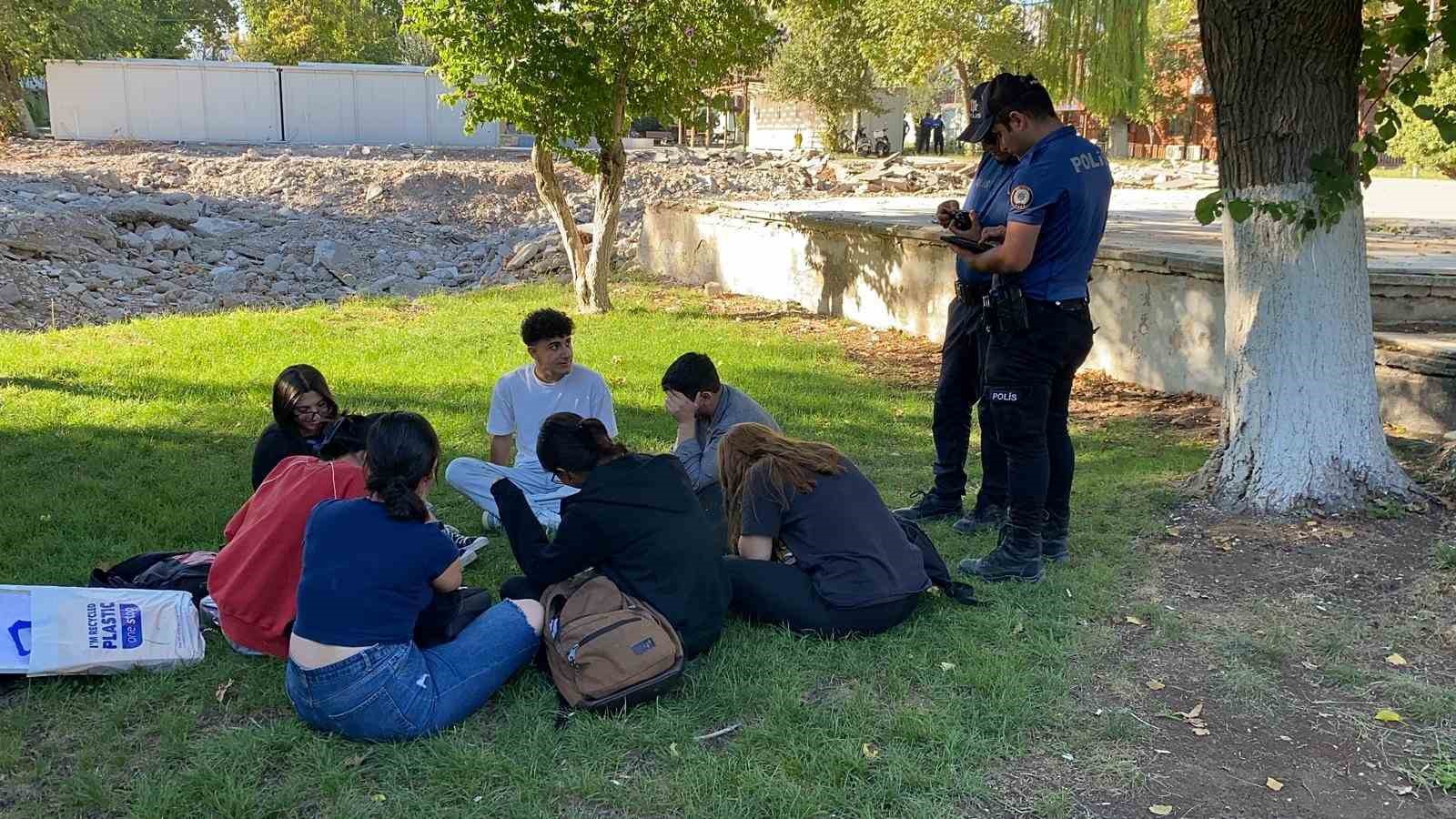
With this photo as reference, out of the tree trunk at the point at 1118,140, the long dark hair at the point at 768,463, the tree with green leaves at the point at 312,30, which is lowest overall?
the long dark hair at the point at 768,463

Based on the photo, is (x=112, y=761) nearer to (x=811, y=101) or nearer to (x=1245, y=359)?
(x=1245, y=359)

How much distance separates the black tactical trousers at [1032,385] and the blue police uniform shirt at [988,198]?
34cm

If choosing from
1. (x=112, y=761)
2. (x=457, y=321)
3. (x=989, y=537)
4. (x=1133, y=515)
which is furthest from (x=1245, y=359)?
(x=457, y=321)

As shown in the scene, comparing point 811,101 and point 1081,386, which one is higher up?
point 811,101

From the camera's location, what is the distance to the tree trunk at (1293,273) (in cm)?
502

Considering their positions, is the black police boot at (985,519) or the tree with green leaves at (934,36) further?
the tree with green leaves at (934,36)

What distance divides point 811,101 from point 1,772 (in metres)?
36.1

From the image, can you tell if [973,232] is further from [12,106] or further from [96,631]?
[12,106]

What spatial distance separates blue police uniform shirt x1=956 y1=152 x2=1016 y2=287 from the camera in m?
4.71

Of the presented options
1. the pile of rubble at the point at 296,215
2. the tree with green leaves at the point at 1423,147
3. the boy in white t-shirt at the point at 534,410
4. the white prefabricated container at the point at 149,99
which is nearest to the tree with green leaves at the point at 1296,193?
the boy in white t-shirt at the point at 534,410

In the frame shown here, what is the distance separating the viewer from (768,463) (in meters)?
3.98

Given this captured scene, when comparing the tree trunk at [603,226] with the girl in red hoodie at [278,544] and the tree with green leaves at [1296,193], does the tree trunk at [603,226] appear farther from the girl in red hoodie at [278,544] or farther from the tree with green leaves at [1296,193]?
the girl in red hoodie at [278,544]

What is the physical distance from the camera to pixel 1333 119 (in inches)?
199

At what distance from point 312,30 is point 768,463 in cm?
3541
